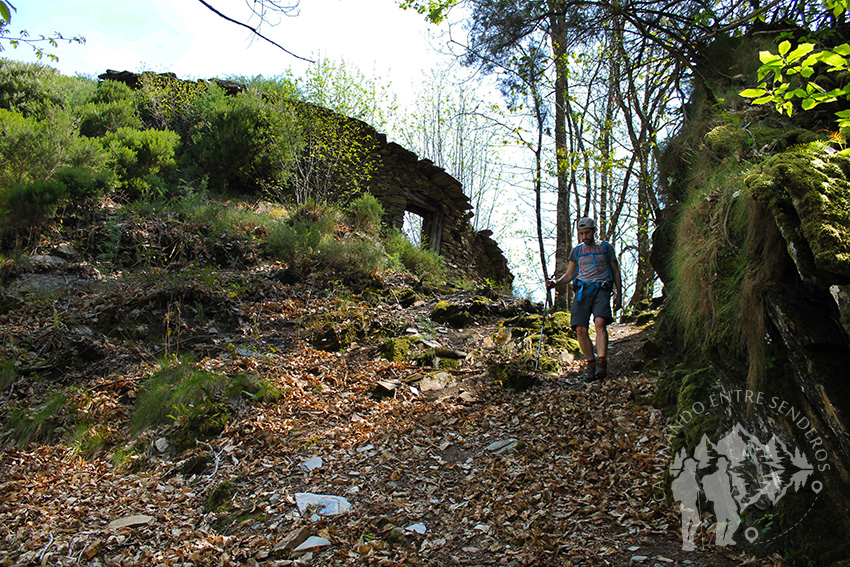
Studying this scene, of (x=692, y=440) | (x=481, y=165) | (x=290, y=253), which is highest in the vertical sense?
(x=481, y=165)

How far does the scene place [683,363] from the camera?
3.80 m

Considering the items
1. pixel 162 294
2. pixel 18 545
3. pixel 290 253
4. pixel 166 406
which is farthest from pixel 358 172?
pixel 18 545

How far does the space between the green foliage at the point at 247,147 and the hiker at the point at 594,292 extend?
23.6ft

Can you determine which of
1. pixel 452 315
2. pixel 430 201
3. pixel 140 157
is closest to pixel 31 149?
pixel 140 157

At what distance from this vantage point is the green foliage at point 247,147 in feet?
32.8

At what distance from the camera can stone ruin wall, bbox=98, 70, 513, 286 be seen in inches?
451

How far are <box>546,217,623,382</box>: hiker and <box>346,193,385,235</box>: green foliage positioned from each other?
570cm

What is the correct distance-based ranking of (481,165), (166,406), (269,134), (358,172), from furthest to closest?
1. (481,165)
2. (358,172)
3. (269,134)
4. (166,406)

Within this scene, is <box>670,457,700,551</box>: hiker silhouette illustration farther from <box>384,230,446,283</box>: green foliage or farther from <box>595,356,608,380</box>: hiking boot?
<box>384,230,446,283</box>: green foliage

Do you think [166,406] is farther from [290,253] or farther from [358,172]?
[358,172]

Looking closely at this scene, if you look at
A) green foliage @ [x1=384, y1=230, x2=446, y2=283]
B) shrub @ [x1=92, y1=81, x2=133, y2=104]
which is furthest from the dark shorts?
shrub @ [x1=92, y1=81, x2=133, y2=104]

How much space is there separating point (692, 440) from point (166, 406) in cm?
418

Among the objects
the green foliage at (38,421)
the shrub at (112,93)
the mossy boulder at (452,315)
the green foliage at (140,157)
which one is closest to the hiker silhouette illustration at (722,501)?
the mossy boulder at (452,315)

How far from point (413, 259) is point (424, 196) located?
121 inches
